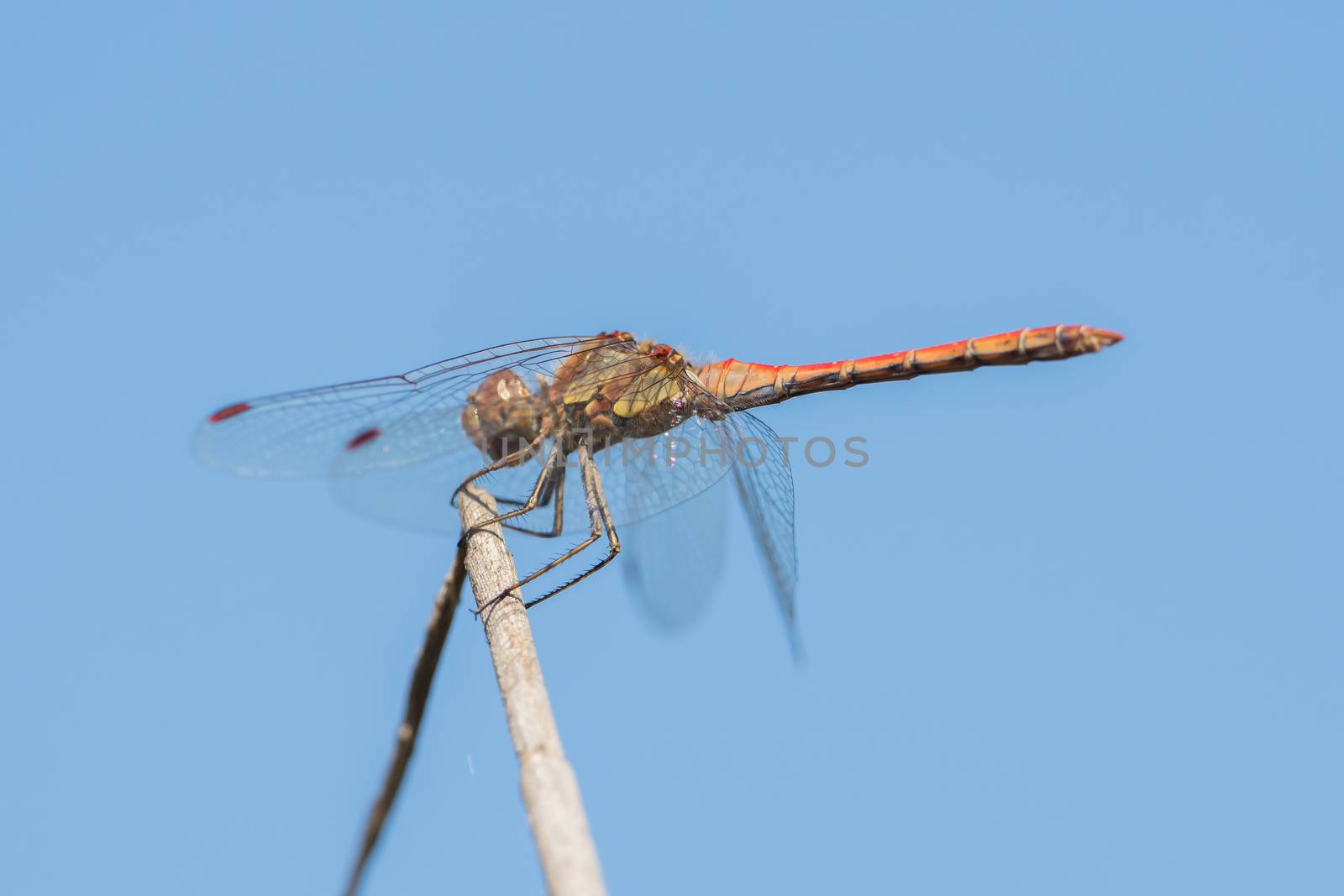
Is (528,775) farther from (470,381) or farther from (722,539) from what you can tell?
(722,539)

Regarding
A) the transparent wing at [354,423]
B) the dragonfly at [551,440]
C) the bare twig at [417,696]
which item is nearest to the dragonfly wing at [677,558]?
the dragonfly at [551,440]

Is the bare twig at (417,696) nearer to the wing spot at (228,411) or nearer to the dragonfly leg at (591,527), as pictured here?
the dragonfly leg at (591,527)

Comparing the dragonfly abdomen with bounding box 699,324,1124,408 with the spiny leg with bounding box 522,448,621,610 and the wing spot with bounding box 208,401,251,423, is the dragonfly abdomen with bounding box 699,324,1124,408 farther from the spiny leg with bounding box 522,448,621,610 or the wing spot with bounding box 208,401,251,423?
the wing spot with bounding box 208,401,251,423

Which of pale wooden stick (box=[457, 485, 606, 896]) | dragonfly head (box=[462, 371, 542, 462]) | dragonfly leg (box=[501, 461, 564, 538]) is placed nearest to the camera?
pale wooden stick (box=[457, 485, 606, 896])

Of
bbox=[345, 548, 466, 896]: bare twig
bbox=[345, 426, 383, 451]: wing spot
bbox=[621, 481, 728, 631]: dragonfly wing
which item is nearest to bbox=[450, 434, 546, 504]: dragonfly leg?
bbox=[345, 426, 383, 451]: wing spot

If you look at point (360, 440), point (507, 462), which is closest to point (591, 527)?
point (507, 462)

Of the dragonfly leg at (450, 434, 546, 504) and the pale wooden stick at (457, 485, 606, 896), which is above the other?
the dragonfly leg at (450, 434, 546, 504)
